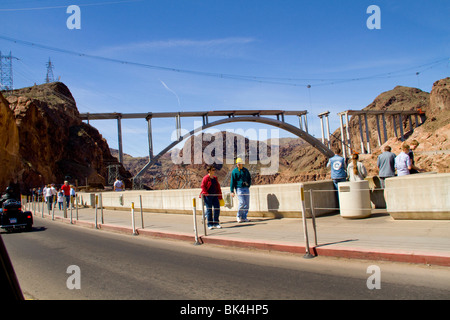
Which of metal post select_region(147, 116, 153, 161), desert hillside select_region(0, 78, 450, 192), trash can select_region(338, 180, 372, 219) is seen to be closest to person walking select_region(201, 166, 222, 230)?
trash can select_region(338, 180, 372, 219)

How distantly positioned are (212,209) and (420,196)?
5289mm

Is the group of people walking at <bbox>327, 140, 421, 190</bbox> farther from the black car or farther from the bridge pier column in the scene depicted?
the bridge pier column

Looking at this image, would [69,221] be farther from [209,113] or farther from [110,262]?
[209,113]

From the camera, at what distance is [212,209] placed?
32.2 ft

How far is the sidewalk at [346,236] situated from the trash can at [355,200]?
0.19 m

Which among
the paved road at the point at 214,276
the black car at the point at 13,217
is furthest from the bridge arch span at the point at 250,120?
the paved road at the point at 214,276

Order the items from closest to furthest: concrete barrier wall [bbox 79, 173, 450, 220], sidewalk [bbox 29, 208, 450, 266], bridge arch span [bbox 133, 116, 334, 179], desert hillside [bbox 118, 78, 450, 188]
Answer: sidewalk [bbox 29, 208, 450, 266], concrete barrier wall [bbox 79, 173, 450, 220], bridge arch span [bbox 133, 116, 334, 179], desert hillside [bbox 118, 78, 450, 188]

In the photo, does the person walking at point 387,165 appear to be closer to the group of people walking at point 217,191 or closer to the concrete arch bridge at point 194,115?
the group of people walking at point 217,191

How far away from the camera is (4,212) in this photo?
41.3 feet

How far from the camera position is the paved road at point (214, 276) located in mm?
4336

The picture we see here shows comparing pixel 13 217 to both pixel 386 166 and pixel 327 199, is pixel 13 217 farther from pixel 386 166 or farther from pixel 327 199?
pixel 386 166

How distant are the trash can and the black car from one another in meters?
11.5

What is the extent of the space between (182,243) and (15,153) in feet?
152

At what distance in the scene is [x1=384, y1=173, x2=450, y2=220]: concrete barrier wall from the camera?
24.8ft
